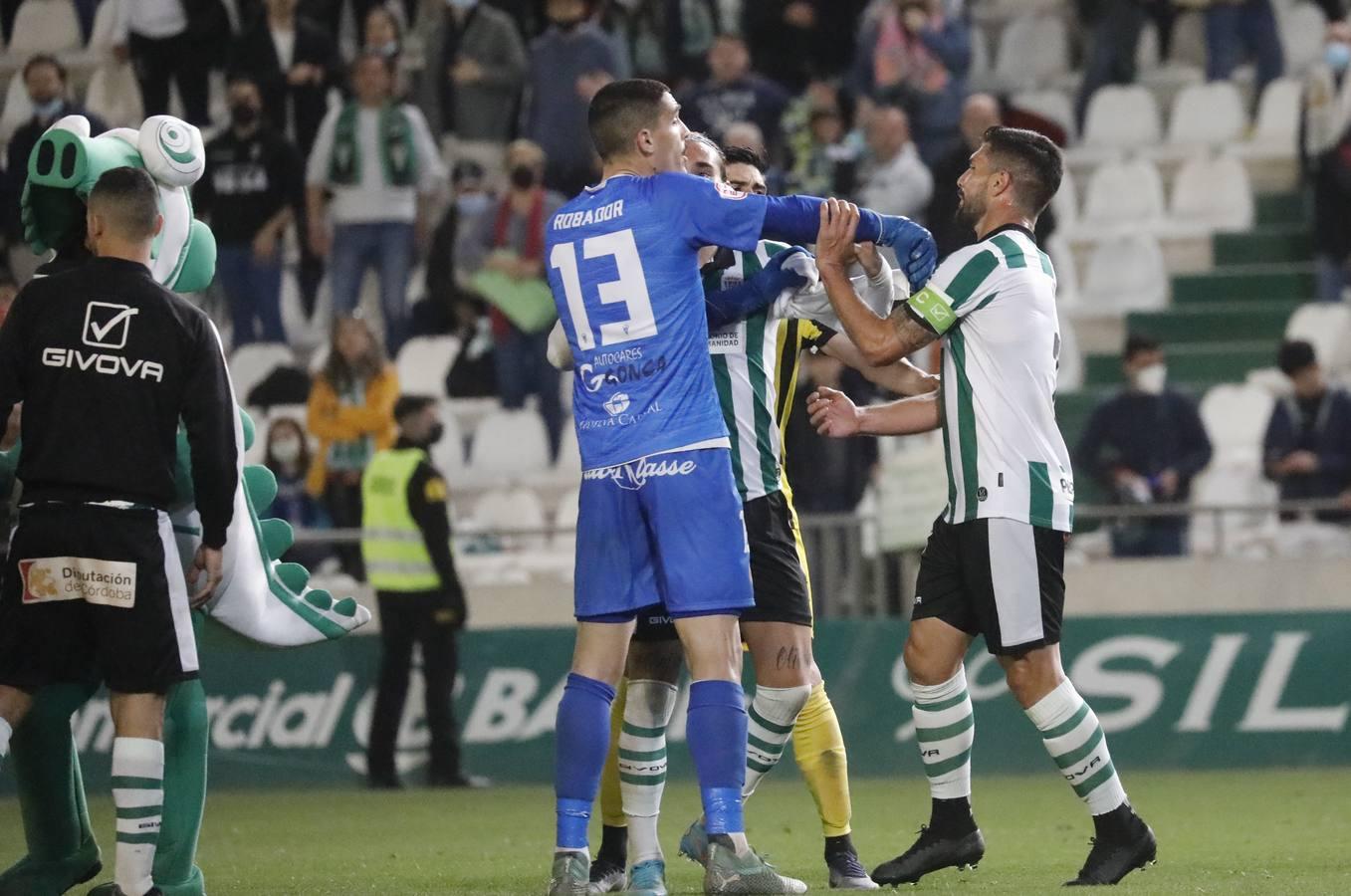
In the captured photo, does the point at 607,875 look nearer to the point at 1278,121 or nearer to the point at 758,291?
the point at 758,291

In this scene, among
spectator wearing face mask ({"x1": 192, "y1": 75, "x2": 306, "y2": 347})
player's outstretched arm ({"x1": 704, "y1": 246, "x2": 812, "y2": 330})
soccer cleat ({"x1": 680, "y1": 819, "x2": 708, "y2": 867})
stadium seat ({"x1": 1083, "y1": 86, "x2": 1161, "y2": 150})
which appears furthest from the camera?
stadium seat ({"x1": 1083, "y1": 86, "x2": 1161, "y2": 150})

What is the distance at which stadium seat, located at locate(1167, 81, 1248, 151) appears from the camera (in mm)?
17750

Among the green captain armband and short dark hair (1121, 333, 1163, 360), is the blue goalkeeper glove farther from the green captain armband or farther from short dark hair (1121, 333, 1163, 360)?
short dark hair (1121, 333, 1163, 360)

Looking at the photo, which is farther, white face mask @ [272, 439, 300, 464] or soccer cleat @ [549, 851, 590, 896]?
white face mask @ [272, 439, 300, 464]

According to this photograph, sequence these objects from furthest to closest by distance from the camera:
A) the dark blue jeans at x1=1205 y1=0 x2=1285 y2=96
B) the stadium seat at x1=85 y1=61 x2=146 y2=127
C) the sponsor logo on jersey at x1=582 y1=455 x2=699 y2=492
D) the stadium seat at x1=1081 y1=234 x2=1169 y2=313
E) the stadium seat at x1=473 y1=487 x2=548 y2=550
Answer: the stadium seat at x1=85 y1=61 x2=146 y2=127 → the dark blue jeans at x1=1205 y1=0 x2=1285 y2=96 → the stadium seat at x1=1081 y1=234 x2=1169 y2=313 → the stadium seat at x1=473 y1=487 x2=548 y2=550 → the sponsor logo on jersey at x1=582 y1=455 x2=699 y2=492

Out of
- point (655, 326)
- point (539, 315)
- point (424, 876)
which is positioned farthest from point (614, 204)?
point (539, 315)

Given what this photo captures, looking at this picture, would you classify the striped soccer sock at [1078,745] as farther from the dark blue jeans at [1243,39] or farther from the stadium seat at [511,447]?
the dark blue jeans at [1243,39]

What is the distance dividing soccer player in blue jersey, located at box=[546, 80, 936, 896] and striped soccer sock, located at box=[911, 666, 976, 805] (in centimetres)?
82

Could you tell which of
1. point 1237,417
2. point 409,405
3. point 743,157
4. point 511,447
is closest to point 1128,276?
point 1237,417

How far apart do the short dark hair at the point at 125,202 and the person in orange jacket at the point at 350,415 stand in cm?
817

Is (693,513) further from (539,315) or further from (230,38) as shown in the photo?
(230,38)

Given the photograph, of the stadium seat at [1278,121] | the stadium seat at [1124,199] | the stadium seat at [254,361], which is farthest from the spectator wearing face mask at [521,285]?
the stadium seat at [1278,121]

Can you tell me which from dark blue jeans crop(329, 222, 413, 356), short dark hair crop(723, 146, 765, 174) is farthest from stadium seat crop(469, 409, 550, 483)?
short dark hair crop(723, 146, 765, 174)

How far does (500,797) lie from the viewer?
12.5 meters
